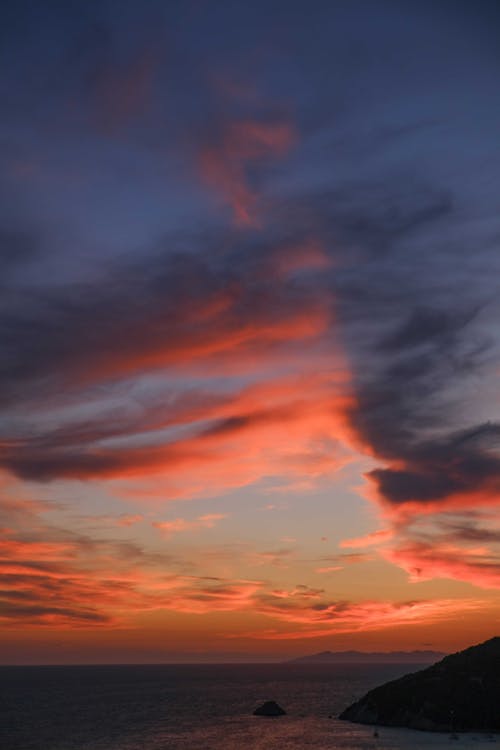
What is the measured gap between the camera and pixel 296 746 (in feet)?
406

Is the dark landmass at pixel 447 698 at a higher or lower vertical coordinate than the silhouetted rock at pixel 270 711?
higher

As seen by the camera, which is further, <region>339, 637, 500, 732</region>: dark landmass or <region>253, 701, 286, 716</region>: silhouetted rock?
<region>253, 701, 286, 716</region>: silhouetted rock

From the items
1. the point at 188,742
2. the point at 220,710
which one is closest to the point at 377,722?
the point at 188,742

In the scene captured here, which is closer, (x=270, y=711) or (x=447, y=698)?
(x=447, y=698)

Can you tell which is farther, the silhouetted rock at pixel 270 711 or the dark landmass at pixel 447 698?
the silhouetted rock at pixel 270 711

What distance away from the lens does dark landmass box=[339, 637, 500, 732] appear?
129 m

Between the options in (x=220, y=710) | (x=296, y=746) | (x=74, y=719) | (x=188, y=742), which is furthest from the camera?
(x=220, y=710)

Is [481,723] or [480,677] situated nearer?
[481,723]

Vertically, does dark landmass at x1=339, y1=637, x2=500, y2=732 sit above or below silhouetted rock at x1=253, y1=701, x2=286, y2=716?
above

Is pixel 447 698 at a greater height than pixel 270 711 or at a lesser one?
greater

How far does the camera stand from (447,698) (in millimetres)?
134500

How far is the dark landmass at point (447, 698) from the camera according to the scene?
129 m

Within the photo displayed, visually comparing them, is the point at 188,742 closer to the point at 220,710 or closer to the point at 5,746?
A: the point at 5,746

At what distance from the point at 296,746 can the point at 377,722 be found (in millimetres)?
26465
